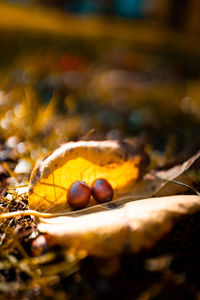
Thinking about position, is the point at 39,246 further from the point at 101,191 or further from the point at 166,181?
the point at 166,181

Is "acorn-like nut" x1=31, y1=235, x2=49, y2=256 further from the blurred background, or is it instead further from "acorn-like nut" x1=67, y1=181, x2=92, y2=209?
the blurred background

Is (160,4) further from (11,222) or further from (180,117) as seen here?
(11,222)

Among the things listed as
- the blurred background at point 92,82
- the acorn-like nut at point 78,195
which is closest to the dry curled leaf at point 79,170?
the acorn-like nut at point 78,195

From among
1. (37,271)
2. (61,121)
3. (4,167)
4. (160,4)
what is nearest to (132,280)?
(37,271)

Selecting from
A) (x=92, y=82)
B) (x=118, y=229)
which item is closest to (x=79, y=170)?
(x=118, y=229)

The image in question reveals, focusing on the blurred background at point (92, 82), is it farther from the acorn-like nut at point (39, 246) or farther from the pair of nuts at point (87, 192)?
the acorn-like nut at point (39, 246)

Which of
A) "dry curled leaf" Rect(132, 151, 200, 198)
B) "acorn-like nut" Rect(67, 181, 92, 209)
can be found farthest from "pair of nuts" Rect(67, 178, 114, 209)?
"dry curled leaf" Rect(132, 151, 200, 198)
